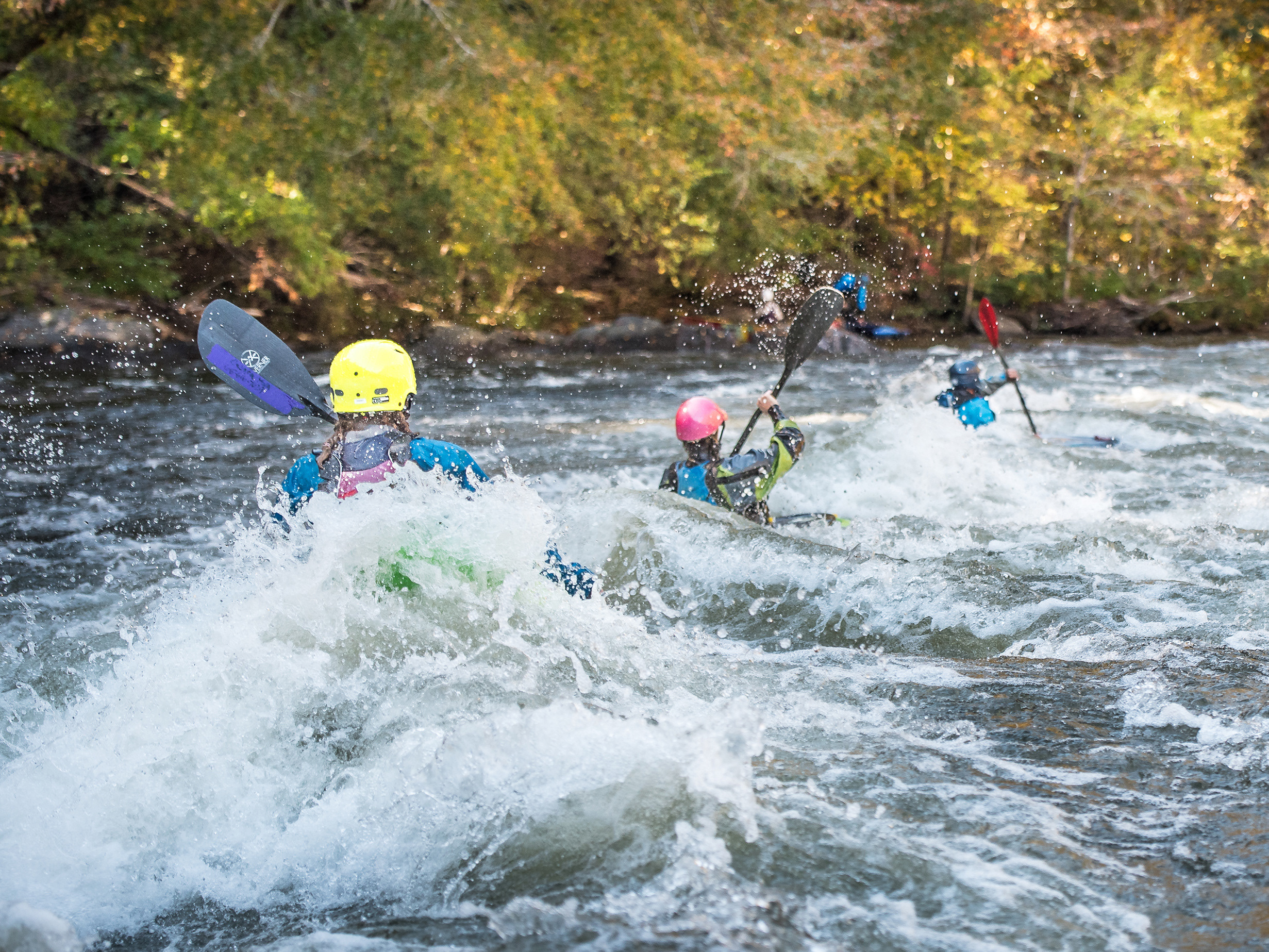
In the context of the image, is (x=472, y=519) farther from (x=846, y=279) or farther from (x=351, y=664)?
(x=846, y=279)

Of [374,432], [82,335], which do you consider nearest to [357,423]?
→ [374,432]

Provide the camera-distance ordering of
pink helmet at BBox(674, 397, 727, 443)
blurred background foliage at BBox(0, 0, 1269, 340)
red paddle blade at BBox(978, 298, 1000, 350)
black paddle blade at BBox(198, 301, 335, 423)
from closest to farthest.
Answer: black paddle blade at BBox(198, 301, 335, 423) → pink helmet at BBox(674, 397, 727, 443) → red paddle blade at BBox(978, 298, 1000, 350) → blurred background foliage at BBox(0, 0, 1269, 340)

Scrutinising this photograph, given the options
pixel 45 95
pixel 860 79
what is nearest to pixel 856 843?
pixel 45 95

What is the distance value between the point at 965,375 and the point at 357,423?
220 inches

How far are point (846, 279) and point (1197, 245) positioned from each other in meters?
16.1

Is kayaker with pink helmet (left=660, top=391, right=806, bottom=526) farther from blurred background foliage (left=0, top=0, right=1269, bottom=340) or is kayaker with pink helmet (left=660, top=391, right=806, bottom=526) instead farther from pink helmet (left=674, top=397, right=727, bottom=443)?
blurred background foliage (left=0, top=0, right=1269, bottom=340)

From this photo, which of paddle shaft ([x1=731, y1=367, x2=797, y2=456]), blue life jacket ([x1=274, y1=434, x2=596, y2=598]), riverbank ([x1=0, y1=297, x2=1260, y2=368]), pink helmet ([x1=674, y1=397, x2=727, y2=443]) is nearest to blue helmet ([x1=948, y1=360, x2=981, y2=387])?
paddle shaft ([x1=731, y1=367, x2=797, y2=456])

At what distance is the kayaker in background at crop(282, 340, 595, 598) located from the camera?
356 centimetres

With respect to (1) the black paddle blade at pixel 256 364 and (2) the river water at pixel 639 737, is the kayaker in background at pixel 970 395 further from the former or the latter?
(1) the black paddle blade at pixel 256 364

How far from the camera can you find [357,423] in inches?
142

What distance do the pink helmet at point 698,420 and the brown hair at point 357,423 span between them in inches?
72.0

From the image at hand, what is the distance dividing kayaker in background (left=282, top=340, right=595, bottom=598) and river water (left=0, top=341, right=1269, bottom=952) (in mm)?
139

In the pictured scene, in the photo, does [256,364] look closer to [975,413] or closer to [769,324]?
[975,413]

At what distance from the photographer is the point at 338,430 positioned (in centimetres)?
364
